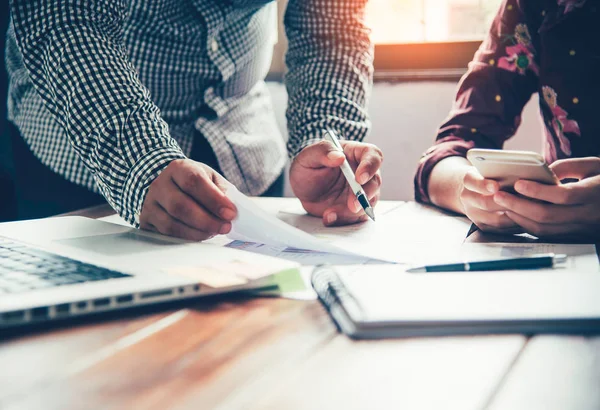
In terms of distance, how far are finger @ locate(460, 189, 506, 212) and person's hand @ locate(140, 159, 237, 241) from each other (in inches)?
12.7

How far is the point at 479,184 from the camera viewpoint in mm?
774

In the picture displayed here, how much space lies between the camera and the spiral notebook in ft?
1.39

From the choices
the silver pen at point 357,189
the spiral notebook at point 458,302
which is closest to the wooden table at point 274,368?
the spiral notebook at point 458,302

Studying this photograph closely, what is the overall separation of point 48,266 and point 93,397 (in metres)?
0.24

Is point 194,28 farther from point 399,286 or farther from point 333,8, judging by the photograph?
point 399,286

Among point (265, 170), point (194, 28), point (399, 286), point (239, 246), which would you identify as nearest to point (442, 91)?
point (265, 170)

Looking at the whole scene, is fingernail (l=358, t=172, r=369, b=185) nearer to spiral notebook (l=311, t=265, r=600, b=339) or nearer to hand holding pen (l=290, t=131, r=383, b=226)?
hand holding pen (l=290, t=131, r=383, b=226)

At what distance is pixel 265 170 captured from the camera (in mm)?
1407

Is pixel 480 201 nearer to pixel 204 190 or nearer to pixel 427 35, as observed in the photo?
pixel 204 190

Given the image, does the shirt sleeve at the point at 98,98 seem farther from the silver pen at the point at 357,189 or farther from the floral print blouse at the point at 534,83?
the floral print blouse at the point at 534,83

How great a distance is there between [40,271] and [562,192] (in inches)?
22.4

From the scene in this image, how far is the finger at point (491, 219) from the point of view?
77 cm

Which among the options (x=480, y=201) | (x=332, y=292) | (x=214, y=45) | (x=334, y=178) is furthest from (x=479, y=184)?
(x=214, y=45)

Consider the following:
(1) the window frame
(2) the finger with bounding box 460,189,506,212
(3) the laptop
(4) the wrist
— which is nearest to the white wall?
(1) the window frame
